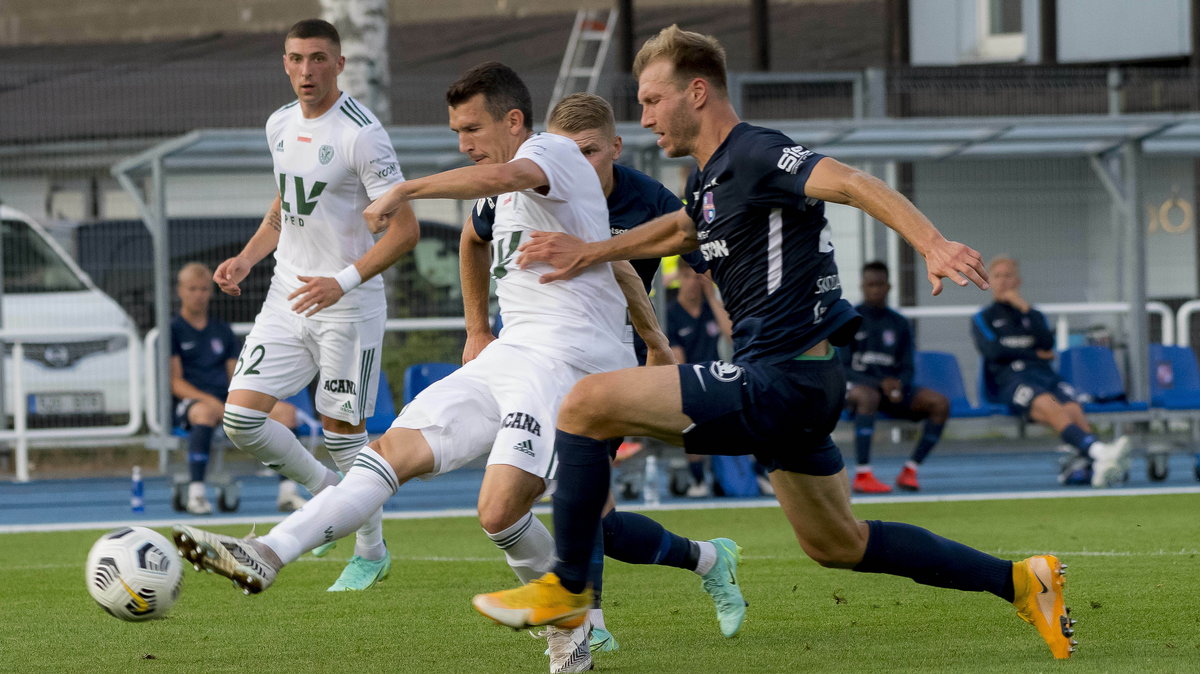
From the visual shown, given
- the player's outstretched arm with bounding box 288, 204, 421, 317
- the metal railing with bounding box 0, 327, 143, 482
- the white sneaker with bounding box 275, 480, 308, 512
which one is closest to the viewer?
the player's outstretched arm with bounding box 288, 204, 421, 317

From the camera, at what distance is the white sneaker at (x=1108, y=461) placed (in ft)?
39.8

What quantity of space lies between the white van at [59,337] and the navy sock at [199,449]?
2.16m

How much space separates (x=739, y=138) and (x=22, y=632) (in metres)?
3.33

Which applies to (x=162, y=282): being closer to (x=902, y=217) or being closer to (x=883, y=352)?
(x=883, y=352)

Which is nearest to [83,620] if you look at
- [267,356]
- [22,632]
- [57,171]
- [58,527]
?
[22,632]

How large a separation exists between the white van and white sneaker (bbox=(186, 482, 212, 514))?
2112 millimetres

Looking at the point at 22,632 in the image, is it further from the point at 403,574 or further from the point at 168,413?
the point at 168,413

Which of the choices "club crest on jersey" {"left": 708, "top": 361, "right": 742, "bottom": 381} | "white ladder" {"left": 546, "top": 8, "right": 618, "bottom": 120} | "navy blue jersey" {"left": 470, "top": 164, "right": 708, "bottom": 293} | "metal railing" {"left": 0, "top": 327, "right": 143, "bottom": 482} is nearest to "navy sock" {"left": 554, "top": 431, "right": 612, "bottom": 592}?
"club crest on jersey" {"left": 708, "top": 361, "right": 742, "bottom": 381}

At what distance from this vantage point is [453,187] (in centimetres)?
498

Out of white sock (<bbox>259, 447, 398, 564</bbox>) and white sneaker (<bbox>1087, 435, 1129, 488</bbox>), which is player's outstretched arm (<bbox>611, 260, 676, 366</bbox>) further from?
white sneaker (<bbox>1087, 435, 1129, 488</bbox>)

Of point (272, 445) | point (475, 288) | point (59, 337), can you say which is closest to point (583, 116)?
point (475, 288)

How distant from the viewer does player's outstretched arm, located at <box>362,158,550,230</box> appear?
4.98 meters

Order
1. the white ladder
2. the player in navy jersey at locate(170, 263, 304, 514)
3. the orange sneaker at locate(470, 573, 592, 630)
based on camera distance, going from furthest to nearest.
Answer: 1. the white ladder
2. the player in navy jersey at locate(170, 263, 304, 514)
3. the orange sneaker at locate(470, 573, 592, 630)

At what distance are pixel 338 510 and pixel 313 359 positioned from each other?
259cm
